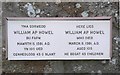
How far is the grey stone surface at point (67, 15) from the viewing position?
72.2 inches

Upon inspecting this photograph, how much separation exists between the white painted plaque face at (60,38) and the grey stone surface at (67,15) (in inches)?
1.4

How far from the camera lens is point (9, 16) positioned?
6.03ft

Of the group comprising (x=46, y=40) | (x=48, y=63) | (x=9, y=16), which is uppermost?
(x=9, y=16)

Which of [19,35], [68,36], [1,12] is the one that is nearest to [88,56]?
[68,36]

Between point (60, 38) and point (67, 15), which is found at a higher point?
point (67, 15)

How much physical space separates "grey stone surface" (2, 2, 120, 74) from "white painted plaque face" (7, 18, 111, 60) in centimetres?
4

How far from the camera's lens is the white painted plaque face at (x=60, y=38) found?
1.81 metres

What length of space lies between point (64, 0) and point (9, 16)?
0.32 metres

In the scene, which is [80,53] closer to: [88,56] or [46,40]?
[88,56]

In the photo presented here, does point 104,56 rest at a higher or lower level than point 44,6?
lower

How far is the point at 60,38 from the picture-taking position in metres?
1.81

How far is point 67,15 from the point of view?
72.0 inches

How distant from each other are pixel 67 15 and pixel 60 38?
0.45ft

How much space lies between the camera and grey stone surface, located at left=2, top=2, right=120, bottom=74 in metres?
1.83
